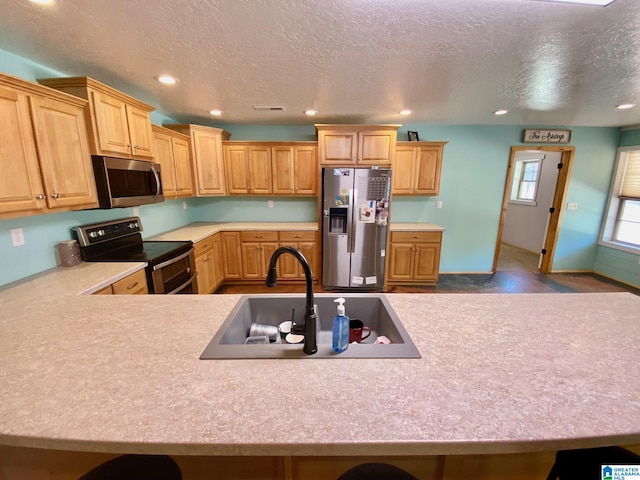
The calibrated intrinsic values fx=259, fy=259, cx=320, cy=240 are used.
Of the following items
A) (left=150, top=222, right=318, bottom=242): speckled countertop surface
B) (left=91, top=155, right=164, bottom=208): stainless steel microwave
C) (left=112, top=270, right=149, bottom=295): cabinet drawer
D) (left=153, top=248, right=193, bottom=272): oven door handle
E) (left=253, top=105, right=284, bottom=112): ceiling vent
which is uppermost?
(left=253, top=105, right=284, bottom=112): ceiling vent

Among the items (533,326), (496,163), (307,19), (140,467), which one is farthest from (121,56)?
(496,163)

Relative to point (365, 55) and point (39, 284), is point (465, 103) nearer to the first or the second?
point (365, 55)

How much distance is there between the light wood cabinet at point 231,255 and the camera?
12.2ft

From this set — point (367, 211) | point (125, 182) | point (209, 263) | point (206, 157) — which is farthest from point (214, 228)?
point (367, 211)

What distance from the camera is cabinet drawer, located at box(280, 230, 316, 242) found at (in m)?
3.72

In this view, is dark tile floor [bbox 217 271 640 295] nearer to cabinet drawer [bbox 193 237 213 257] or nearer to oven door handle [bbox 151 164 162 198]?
cabinet drawer [bbox 193 237 213 257]

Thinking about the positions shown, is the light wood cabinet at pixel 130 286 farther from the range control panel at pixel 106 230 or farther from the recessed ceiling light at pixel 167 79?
the recessed ceiling light at pixel 167 79

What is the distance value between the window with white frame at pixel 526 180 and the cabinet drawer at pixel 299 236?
4.82 meters

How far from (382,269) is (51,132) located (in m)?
3.41

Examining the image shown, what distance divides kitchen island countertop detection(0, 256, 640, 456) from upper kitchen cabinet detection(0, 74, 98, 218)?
0.74 m

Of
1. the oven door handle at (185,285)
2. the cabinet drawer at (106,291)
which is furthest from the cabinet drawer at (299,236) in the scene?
the cabinet drawer at (106,291)

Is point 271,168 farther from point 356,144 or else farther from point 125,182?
point 125,182

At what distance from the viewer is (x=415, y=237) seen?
3727 millimetres

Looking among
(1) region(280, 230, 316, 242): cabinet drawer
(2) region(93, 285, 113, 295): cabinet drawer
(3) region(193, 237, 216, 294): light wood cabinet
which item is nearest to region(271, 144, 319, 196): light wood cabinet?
(1) region(280, 230, 316, 242): cabinet drawer
